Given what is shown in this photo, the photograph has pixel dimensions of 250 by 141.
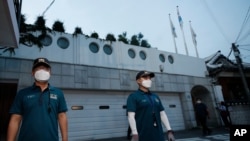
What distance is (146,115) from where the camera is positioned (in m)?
2.85

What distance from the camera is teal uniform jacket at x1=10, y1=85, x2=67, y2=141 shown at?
2.06 metres

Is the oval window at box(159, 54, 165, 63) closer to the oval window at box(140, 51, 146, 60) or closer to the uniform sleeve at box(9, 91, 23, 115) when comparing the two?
the oval window at box(140, 51, 146, 60)

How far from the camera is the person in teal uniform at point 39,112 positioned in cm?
207

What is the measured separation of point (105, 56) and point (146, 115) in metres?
7.98

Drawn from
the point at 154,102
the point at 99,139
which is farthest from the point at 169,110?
the point at 154,102

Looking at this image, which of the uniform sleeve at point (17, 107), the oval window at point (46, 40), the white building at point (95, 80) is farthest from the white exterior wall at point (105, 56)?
the uniform sleeve at point (17, 107)

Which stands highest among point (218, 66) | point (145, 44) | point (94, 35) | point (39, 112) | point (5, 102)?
point (145, 44)

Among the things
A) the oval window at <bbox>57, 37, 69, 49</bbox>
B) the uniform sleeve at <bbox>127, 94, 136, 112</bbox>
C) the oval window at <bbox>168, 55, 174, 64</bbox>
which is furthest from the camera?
the oval window at <bbox>168, 55, 174, 64</bbox>

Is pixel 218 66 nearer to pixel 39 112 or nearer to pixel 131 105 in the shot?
pixel 131 105

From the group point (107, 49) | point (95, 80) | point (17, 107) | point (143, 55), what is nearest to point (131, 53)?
point (143, 55)

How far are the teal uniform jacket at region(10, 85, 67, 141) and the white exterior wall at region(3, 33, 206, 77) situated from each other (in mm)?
6953

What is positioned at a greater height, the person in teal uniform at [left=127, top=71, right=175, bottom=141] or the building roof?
the building roof

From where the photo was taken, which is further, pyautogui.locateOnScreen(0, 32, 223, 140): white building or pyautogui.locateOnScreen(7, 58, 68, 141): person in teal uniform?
pyautogui.locateOnScreen(0, 32, 223, 140): white building

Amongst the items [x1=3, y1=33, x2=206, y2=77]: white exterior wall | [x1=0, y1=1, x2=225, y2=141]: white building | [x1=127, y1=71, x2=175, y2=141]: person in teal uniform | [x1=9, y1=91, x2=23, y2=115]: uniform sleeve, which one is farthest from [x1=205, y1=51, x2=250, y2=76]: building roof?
[x1=9, y1=91, x2=23, y2=115]: uniform sleeve
